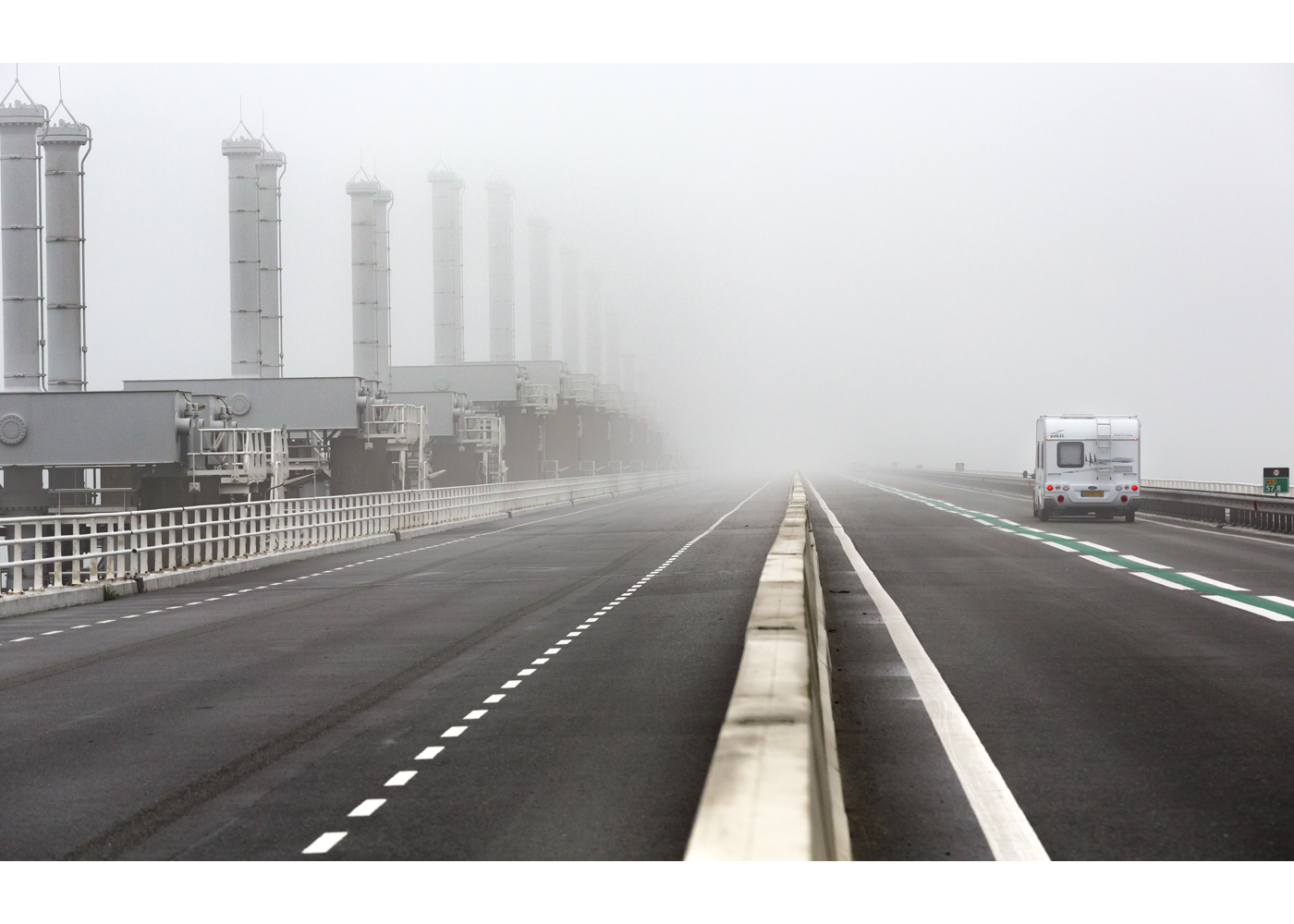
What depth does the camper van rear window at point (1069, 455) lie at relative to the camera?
36406mm

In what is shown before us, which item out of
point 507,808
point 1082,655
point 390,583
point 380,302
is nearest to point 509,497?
point 380,302

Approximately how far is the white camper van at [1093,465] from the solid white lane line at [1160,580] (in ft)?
55.5

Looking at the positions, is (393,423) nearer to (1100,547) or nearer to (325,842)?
(1100,547)

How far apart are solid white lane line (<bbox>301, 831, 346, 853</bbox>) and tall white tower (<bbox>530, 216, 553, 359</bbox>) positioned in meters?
101

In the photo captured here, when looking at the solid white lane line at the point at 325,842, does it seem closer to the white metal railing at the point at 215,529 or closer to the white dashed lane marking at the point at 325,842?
the white dashed lane marking at the point at 325,842

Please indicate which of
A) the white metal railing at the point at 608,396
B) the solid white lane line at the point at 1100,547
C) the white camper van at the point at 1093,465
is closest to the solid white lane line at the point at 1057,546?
the solid white lane line at the point at 1100,547

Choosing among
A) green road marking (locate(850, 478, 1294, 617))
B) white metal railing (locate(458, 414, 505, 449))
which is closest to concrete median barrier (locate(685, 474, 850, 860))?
green road marking (locate(850, 478, 1294, 617))

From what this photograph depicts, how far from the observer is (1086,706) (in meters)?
9.11

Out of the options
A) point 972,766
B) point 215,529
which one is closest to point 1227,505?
point 215,529

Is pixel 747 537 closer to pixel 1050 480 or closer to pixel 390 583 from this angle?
pixel 1050 480

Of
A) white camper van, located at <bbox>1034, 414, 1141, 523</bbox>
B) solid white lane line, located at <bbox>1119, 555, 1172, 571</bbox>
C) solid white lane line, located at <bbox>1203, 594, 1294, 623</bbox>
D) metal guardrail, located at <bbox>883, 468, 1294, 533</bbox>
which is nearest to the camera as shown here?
solid white lane line, located at <bbox>1203, 594, 1294, 623</bbox>

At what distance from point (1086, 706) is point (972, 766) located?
2228mm

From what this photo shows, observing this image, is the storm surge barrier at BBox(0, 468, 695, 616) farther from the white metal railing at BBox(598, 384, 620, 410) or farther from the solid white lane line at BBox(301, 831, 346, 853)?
the white metal railing at BBox(598, 384, 620, 410)

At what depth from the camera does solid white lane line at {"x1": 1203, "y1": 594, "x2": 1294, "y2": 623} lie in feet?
45.6
